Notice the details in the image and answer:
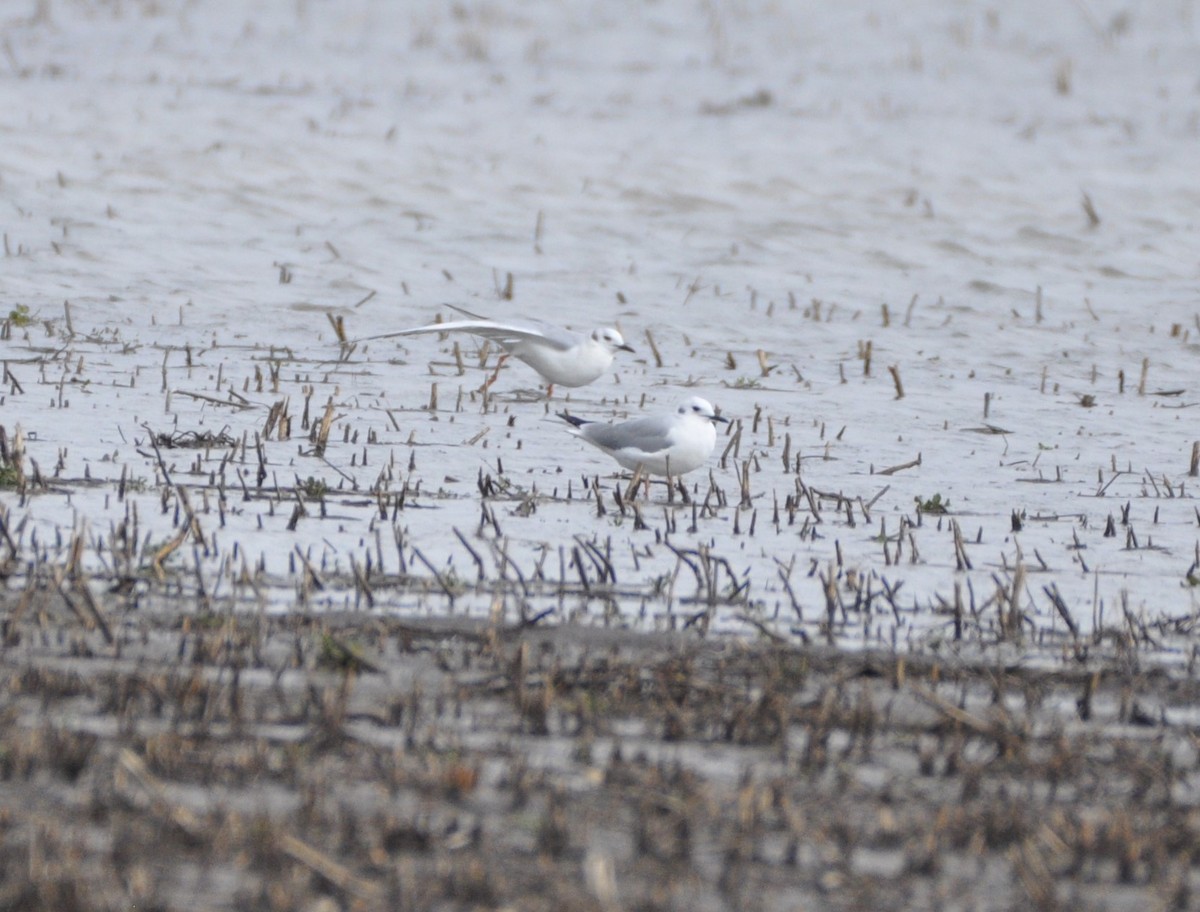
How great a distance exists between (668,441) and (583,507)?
638mm

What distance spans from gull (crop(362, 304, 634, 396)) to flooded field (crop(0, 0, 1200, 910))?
1.00ft

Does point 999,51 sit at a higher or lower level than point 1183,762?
higher

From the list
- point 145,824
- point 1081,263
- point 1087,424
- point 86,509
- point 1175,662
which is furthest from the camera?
point 1081,263

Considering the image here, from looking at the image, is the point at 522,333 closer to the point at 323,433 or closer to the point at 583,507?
the point at 323,433

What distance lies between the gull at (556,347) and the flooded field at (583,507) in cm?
31

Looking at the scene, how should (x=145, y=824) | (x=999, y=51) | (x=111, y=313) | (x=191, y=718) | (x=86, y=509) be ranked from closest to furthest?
(x=145, y=824), (x=191, y=718), (x=86, y=509), (x=111, y=313), (x=999, y=51)

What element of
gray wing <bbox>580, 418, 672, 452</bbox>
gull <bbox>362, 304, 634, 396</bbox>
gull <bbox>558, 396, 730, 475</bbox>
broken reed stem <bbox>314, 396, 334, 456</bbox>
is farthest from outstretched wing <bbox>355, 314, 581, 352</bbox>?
gull <bbox>558, 396, 730, 475</bbox>

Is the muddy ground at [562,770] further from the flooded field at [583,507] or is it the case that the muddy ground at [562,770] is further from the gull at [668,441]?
the gull at [668,441]

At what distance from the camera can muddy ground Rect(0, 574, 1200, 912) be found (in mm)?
3014

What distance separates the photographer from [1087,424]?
1025 cm

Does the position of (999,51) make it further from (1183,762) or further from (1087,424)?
(1183,762)

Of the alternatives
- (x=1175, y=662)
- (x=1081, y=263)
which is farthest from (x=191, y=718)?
(x=1081, y=263)

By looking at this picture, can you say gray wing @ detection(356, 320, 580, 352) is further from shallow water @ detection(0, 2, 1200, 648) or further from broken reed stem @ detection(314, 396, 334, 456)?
broken reed stem @ detection(314, 396, 334, 456)

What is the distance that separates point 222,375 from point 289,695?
6.79 m
